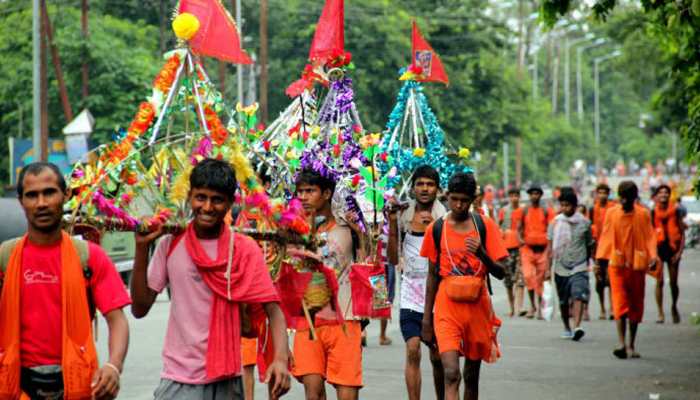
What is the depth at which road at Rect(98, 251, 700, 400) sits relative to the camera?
11477mm

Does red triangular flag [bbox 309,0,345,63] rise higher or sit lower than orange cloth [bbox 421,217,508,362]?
higher

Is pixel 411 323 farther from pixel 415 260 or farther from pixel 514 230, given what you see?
pixel 514 230

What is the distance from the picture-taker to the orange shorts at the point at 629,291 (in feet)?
45.8

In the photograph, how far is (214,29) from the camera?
8.12 m

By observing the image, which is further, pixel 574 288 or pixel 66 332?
pixel 574 288

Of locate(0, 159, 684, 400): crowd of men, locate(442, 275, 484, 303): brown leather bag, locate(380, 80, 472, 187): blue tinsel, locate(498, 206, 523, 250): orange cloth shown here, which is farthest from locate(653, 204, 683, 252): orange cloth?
locate(442, 275, 484, 303): brown leather bag

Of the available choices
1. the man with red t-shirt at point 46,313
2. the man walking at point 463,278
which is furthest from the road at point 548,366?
the man with red t-shirt at point 46,313

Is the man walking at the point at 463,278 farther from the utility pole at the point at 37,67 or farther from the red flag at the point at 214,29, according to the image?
the utility pole at the point at 37,67

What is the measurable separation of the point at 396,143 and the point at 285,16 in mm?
32234

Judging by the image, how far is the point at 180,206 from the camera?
19.9 ft

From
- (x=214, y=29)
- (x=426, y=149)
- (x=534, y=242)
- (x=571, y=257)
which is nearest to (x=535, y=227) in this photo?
(x=534, y=242)

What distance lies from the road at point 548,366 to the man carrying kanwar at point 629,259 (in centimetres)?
43

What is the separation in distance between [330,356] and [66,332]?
3.07 m

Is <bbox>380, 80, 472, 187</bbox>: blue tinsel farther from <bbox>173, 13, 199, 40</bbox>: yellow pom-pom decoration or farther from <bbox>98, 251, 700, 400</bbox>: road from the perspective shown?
<bbox>173, 13, 199, 40</bbox>: yellow pom-pom decoration
